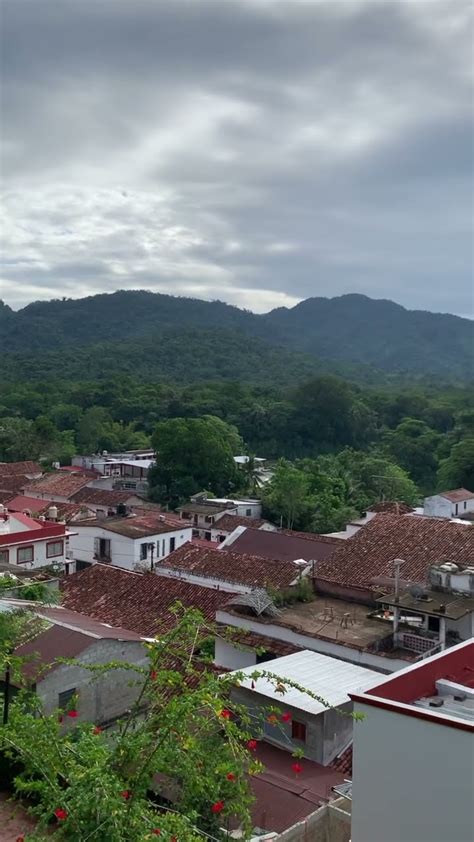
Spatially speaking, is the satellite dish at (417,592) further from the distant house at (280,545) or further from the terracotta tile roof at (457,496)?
the terracotta tile roof at (457,496)

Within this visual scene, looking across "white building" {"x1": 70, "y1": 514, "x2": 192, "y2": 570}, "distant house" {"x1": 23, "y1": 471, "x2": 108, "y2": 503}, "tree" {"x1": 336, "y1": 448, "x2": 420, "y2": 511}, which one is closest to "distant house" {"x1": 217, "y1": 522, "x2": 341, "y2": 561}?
"white building" {"x1": 70, "y1": 514, "x2": 192, "y2": 570}

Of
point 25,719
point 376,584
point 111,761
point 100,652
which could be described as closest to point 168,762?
point 111,761

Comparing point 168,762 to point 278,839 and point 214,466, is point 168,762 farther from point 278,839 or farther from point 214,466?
point 214,466

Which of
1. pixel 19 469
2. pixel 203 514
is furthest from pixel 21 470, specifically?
pixel 203 514

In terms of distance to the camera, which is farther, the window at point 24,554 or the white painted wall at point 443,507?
the white painted wall at point 443,507

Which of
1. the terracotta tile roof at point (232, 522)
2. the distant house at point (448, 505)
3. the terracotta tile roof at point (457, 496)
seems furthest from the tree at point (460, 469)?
the terracotta tile roof at point (232, 522)

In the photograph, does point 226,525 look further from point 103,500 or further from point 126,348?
point 126,348
